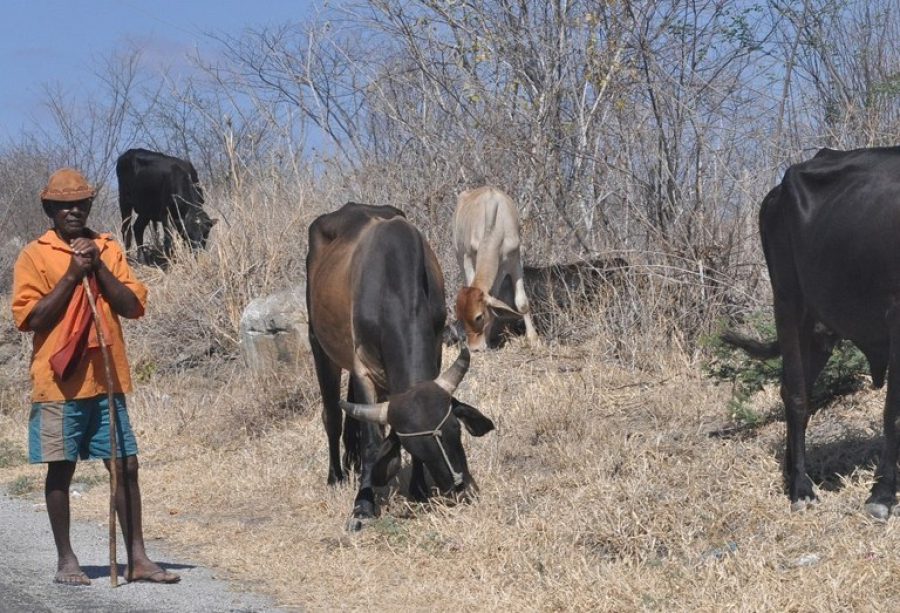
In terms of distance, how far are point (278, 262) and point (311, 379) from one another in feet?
10.7

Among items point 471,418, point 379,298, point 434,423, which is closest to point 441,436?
point 434,423

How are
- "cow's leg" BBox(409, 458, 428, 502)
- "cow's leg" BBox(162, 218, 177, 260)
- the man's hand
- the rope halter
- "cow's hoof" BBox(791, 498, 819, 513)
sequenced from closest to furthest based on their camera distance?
the man's hand, "cow's hoof" BBox(791, 498, 819, 513), the rope halter, "cow's leg" BBox(409, 458, 428, 502), "cow's leg" BBox(162, 218, 177, 260)

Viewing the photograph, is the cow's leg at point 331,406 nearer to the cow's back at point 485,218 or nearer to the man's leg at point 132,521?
the man's leg at point 132,521

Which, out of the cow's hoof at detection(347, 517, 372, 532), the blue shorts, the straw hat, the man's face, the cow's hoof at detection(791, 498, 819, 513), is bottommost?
the cow's hoof at detection(347, 517, 372, 532)

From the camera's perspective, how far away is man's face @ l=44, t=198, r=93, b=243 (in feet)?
23.1

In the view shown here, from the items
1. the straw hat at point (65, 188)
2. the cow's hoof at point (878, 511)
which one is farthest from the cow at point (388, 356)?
the cow's hoof at point (878, 511)

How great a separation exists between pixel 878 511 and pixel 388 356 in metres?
3.13

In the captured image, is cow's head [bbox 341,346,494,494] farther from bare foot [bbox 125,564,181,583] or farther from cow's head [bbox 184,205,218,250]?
cow's head [bbox 184,205,218,250]

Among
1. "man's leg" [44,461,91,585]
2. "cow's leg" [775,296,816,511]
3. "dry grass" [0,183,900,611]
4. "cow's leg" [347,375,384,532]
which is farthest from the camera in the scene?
"cow's leg" [347,375,384,532]

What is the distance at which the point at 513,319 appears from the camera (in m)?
13.5

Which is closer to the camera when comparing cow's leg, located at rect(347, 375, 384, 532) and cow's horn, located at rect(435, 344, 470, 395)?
cow's horn, located at rect(435, 344, 470, 395)

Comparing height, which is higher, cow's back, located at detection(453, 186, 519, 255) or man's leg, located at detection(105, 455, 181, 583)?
cow's back, located at detection(453, 186, 519, 255)

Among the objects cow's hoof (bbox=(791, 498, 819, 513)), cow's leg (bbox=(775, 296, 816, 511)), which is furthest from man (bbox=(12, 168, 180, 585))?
cow's leg (bbox=(775, 296, 816, 511))

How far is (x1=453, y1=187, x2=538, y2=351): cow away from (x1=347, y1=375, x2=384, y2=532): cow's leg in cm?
437
